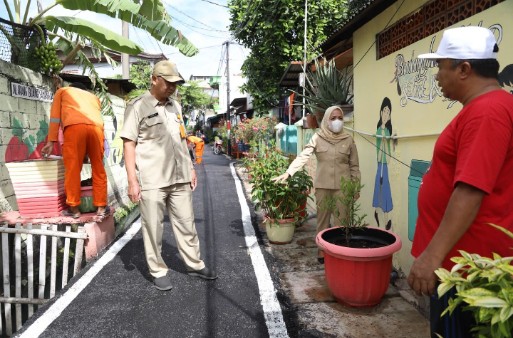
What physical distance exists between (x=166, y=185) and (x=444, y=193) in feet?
9.02

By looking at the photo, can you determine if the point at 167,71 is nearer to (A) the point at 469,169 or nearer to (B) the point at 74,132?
(B) the point at 74,132

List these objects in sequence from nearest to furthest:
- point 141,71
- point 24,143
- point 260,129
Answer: point 24,143
point 260,129
point 141,71

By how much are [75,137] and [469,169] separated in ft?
15.5

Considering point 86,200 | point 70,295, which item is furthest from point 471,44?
point 86,200

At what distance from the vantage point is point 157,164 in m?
3.86

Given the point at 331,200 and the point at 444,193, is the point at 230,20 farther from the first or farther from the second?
the point at 444,193

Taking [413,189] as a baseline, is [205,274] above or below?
below

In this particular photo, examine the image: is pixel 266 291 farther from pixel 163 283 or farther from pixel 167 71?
pixel 167 71

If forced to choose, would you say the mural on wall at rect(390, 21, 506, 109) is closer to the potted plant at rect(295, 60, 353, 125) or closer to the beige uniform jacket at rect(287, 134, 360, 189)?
the beige uniform jacket at rect(287, 134, 360, 189)

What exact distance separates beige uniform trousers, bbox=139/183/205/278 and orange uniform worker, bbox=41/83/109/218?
161 cm

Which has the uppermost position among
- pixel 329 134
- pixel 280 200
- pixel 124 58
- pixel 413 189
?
pixel 124 58

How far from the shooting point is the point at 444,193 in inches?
71.5

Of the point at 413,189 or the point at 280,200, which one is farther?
the point at 280,200

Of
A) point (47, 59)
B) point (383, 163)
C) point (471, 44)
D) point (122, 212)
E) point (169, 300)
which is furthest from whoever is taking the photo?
point (122, 212)
